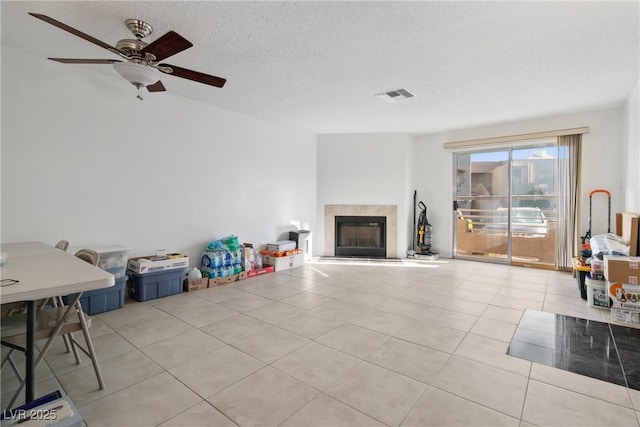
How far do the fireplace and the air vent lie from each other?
276 cm

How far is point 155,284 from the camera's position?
11.9 feet

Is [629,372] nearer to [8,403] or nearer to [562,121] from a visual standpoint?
[8,403]

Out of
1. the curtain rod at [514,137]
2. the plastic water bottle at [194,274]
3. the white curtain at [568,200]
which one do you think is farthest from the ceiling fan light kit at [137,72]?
the white curtain at [568,200]

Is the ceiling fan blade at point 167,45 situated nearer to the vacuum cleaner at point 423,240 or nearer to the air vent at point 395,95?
the air vent at point 395,95

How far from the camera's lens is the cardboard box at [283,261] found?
16.9 ft

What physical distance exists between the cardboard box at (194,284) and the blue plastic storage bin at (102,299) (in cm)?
76

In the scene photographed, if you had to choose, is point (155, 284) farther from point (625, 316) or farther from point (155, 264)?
point (625, 316)

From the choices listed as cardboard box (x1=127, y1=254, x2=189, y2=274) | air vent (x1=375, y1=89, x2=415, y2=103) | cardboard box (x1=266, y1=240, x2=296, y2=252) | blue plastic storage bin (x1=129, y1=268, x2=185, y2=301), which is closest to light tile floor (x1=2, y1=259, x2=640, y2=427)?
blue plastic storage bin (x1=129, y1=268, x2=185, y2=301)

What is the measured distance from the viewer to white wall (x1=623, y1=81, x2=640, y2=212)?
3.71 metres

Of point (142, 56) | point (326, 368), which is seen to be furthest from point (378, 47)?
point (326, 368)

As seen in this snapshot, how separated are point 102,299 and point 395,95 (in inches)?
168

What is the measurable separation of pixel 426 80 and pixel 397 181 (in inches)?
114

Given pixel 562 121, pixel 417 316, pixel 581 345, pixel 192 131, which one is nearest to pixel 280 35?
pixel 192 131

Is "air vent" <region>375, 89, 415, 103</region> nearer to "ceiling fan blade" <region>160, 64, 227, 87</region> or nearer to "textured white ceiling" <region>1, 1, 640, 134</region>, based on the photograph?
"textured white ceiling" <region>1, 1, 640, 134</region>
